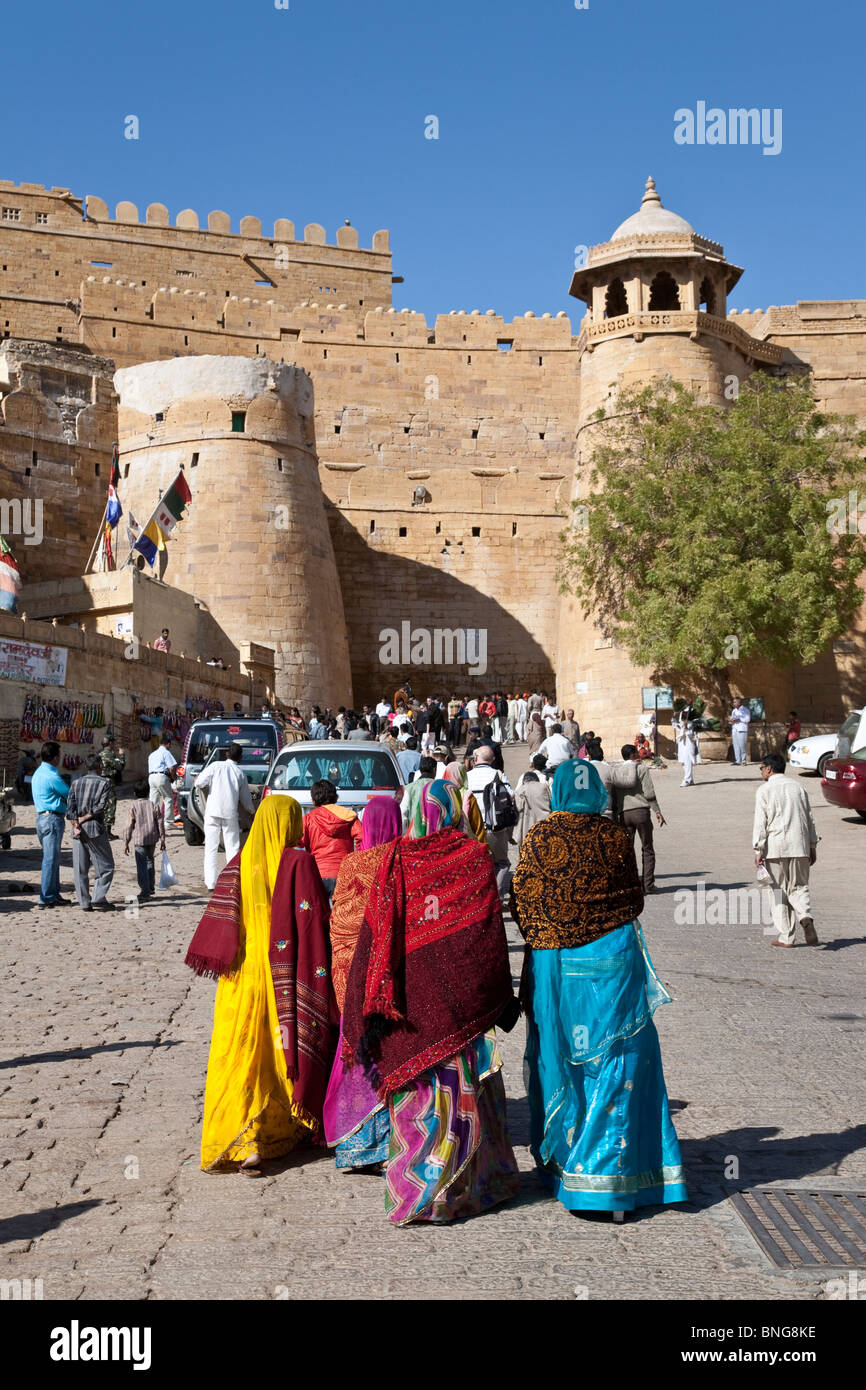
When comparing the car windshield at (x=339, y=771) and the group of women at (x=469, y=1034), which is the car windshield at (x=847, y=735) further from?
the group of women at (x=469, y=1034)

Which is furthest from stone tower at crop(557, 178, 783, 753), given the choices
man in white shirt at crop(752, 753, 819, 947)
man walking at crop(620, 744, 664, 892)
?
man in white shirt at crop(752, 753, 819, 947)

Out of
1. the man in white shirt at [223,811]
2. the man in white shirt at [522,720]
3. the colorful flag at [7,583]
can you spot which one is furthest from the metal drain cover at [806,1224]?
the man in white shirt at [522,720]

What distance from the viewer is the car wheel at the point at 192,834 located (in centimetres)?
1437

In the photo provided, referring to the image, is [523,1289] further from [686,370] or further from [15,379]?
Result: [15,379]

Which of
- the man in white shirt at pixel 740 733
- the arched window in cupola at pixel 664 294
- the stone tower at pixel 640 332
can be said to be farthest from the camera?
the arched window in cupola at pixel 664 294

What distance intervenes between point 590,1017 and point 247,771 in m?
10.8

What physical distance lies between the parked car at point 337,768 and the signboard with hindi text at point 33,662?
29.2 ft

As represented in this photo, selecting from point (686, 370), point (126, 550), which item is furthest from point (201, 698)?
point (686, 370)

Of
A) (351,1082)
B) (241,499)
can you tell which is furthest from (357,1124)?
(241,499)

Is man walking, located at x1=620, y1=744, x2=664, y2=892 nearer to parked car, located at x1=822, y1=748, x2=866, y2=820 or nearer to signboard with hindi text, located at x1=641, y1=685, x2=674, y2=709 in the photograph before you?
parked car, located at x1=822, y1=748, x2=866, y2=820

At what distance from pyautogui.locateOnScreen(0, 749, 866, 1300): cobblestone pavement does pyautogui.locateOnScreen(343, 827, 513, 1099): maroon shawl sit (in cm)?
48

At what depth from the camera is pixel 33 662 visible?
61.4 feet

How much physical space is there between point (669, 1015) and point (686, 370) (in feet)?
88.6

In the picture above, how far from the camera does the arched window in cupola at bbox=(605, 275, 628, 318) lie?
3275 centimetres
